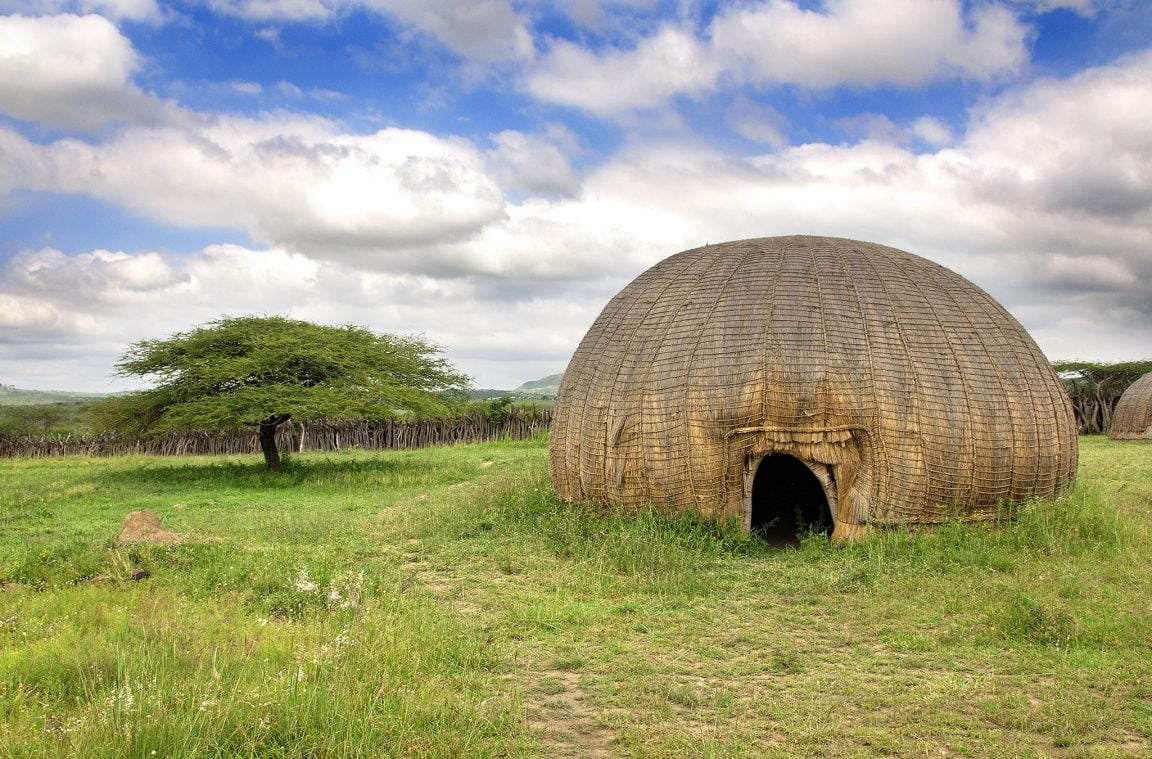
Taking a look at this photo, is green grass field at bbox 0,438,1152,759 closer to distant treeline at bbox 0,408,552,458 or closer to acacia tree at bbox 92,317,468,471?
acacia tree at bbox 92,317,468,471

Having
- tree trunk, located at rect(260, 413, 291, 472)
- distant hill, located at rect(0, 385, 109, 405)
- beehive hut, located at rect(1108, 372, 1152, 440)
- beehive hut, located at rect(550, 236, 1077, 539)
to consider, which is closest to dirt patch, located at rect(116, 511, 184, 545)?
beehive hut, located at rect(550, 236, 1077, 539)

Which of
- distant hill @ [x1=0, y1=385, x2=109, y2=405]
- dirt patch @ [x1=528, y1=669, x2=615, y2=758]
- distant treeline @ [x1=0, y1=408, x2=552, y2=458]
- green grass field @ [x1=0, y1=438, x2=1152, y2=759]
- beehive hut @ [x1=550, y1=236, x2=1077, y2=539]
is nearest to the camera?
green grass field @ [x1=0, y1=438, x2=1152, y2=759]

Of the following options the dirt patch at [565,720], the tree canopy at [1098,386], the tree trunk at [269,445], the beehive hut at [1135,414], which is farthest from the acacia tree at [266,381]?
the tree canopy at [1098,386]

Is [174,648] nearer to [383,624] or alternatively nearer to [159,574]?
[383,624]

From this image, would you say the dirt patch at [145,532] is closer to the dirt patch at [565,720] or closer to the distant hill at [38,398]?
the dirt patch at [565,720]

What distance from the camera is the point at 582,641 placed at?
5961 millimetres

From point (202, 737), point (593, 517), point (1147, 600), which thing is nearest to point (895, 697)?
point (1147, 600)

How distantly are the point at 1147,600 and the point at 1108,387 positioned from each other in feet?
107

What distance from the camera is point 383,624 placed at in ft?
18.7

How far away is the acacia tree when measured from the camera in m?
17.8

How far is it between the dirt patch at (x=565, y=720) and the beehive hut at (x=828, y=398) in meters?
3.85

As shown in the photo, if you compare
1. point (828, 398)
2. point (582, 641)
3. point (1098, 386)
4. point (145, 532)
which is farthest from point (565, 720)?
point (1098, 386)

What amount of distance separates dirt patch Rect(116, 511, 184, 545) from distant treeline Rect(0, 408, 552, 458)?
18734mm

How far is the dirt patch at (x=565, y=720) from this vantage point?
4219 mm
